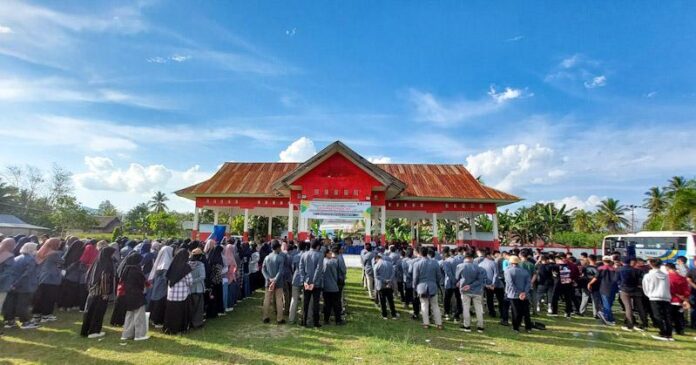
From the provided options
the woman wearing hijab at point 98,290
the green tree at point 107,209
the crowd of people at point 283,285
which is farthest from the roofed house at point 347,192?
the green tree at point 107,209

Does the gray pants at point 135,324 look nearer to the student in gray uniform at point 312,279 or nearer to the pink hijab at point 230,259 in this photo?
the pink hijab at point 230,259

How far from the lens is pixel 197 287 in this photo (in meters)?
6.91

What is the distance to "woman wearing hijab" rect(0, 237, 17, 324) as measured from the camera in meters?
6.57

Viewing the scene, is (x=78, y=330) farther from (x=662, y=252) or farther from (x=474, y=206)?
(x=662, y=252)

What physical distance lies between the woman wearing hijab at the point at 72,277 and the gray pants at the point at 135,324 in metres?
2.84

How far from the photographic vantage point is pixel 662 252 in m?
20.7

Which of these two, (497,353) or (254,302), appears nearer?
(497,353)

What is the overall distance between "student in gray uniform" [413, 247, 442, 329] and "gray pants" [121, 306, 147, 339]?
537 centimetres

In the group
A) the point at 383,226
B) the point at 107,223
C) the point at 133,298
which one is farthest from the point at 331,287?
the point at 107,223

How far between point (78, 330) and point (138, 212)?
247 feet

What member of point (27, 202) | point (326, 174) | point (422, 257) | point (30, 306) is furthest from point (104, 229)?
point (422, 257)

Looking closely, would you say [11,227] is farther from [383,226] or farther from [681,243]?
[681,243]

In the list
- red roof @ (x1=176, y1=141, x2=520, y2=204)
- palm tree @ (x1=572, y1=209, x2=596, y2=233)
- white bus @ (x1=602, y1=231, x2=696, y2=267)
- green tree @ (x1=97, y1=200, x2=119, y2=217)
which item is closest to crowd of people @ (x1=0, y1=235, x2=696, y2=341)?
red roof @ (x1=176, y1=141, x2=520, y2=204)

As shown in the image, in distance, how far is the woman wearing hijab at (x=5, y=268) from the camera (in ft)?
21.6
